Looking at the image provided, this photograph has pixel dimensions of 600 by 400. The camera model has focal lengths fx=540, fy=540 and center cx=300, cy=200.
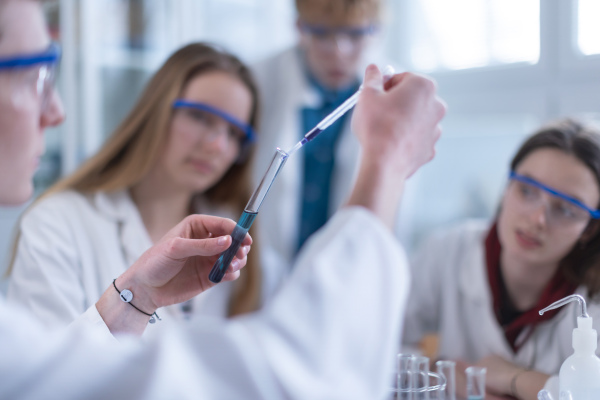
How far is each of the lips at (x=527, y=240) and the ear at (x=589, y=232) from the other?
0.28ft

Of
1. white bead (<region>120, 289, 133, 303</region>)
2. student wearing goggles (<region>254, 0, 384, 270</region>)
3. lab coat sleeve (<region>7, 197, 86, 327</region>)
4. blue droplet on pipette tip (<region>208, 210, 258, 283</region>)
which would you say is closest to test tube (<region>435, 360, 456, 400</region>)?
blue droplet on pipette tip (<region>208, 210, 258, 283</region>)

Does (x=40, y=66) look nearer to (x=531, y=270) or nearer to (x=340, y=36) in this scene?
(x=531, y=270)

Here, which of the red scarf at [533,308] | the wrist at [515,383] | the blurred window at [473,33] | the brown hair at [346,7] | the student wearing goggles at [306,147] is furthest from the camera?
the blurred window at [473,33]

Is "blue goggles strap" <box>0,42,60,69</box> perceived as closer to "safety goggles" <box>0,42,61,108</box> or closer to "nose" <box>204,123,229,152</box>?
"safety goggles" <box>0,42,61,108</box>

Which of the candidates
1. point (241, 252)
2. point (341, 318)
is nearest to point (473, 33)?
A: point (241, 252)

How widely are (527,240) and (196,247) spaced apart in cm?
77

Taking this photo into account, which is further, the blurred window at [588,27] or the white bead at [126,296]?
the blurred window at [588,27]

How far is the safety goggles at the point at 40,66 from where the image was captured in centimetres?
73

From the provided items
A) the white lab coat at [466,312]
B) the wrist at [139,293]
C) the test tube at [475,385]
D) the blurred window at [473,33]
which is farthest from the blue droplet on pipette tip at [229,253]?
the blurred window at [473,33]

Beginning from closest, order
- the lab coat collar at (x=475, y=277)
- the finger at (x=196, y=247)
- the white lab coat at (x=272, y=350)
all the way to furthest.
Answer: the white lab coat at (x=272, y=350) → the finger at (x=196, y=247) → the lab coat collar at (x=475, y=277)

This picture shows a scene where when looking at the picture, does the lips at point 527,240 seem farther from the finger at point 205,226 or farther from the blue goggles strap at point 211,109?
the blue goggles strap at point 211,109

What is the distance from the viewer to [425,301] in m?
1.53

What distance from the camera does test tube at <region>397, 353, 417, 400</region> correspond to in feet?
2.94

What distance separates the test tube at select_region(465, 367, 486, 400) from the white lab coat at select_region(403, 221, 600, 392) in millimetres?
129
